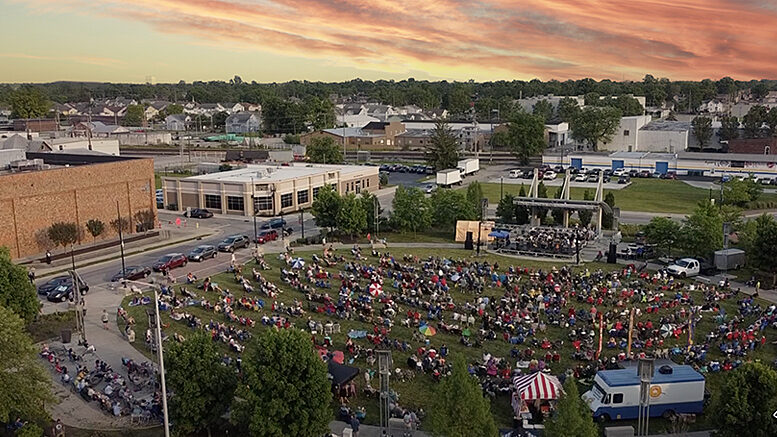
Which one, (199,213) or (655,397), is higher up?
(199,213)

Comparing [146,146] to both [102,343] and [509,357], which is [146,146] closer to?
[102,343]

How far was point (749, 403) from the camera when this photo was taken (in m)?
19.0

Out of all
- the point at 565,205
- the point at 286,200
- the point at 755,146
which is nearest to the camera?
the point at 565,205

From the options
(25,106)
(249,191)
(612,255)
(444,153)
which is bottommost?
(612,255)

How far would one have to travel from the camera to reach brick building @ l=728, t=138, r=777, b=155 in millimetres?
96250

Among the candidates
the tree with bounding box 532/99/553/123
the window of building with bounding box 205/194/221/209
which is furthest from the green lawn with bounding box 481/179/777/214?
the tree with bounding box 532/99/553/123

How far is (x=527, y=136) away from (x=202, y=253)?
65.3 m

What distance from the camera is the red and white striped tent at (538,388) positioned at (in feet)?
74.9

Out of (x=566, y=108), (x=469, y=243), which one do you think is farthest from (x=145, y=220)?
(x=566, y=108)

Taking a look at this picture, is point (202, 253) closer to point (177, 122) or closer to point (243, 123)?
point (243, 123)

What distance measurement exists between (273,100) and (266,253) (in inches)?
4270

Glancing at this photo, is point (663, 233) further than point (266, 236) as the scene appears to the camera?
No

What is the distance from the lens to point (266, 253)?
155 feet

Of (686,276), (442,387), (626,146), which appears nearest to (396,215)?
(686,276)
